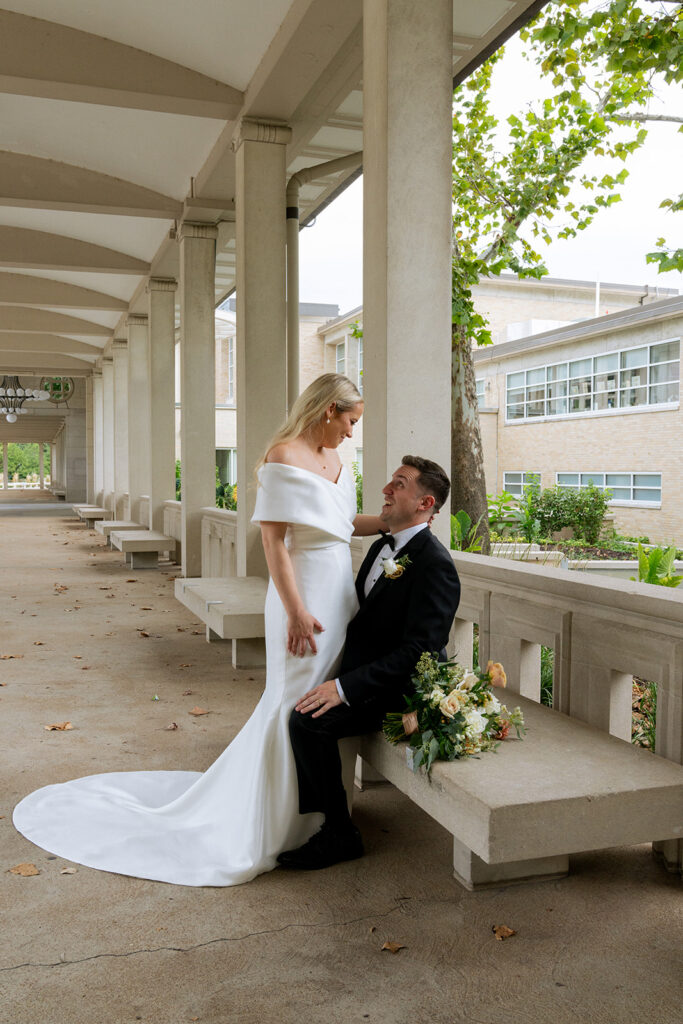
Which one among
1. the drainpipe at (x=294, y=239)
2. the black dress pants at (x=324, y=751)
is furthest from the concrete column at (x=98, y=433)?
the black dress pants at (x=324, y=751)

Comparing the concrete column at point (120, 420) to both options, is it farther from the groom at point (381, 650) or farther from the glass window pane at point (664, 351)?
the groom at point (381, 650)

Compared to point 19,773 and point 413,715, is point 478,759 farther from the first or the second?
point 19,773

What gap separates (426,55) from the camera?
14.5ft

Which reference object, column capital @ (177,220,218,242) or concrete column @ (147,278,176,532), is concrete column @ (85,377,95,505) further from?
column capital @ (177,220,218,242)

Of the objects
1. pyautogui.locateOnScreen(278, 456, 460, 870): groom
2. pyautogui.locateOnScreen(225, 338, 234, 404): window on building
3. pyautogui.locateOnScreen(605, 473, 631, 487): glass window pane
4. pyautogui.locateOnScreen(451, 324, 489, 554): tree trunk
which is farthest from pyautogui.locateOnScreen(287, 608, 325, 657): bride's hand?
pyautogui.locateOnScreen(225, 338, 234, 404): window on building

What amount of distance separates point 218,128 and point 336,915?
24.0 feet

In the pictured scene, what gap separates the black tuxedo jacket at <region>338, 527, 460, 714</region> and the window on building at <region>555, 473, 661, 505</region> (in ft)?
65.5

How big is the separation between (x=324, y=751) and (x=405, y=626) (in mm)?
593

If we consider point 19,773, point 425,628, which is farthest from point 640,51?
point 19,773

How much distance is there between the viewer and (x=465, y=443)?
9.84 meters

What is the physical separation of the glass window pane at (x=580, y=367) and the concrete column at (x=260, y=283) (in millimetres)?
18713

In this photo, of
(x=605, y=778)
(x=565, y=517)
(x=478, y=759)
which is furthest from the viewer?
(x=565, y=517)

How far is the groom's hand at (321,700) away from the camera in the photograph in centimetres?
337

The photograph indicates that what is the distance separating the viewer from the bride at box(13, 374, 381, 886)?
3.44 metres
